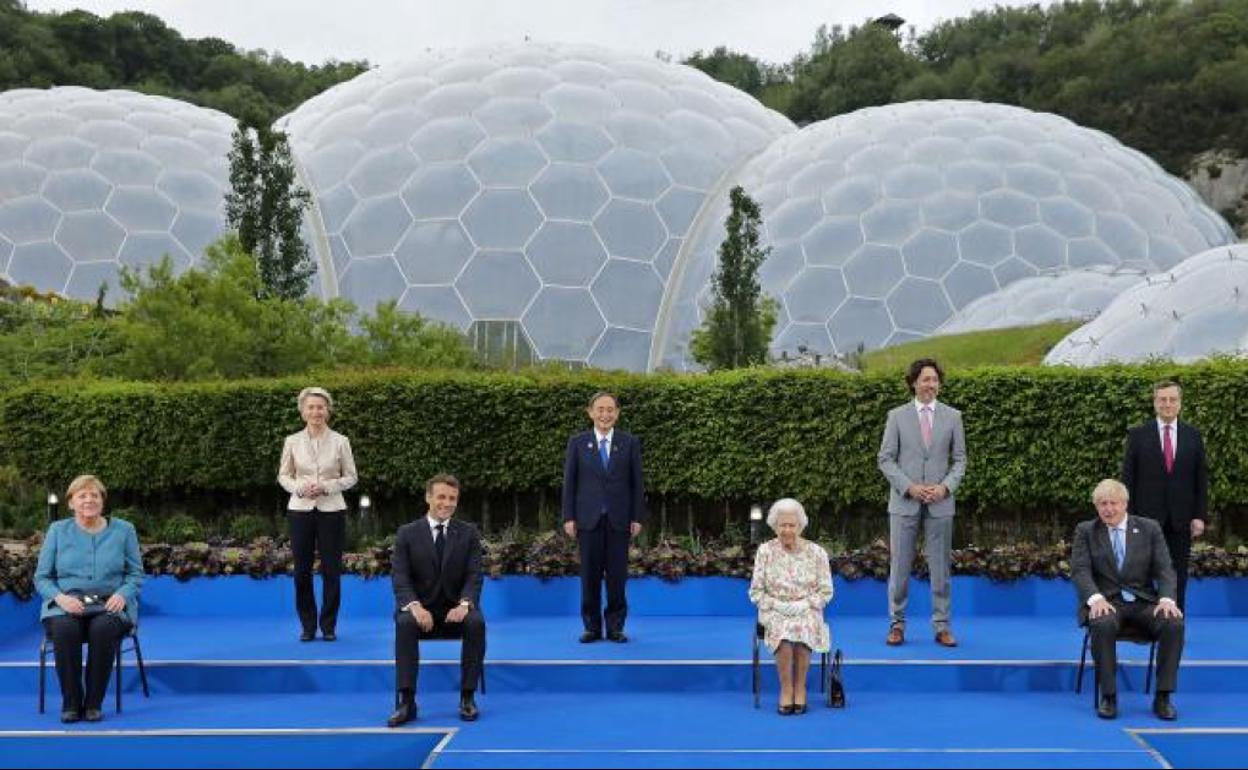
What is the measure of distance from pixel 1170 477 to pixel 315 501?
4616 mm

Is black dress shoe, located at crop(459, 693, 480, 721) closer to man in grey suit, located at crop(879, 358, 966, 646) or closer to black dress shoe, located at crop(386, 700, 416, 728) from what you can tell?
black dress shoe, located at crop(386, 700, 416, 728)

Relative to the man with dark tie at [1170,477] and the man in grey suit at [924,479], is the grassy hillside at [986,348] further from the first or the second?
the man in grey suit at [924,479]

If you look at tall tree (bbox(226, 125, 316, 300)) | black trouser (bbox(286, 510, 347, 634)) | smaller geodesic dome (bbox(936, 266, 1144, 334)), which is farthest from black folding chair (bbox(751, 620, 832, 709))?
smaller geodesic dome (bbox(936, 266, 1144, 334))

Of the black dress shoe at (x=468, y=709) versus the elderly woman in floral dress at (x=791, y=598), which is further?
the elderly woman in floral dress at (x=791, y=598)

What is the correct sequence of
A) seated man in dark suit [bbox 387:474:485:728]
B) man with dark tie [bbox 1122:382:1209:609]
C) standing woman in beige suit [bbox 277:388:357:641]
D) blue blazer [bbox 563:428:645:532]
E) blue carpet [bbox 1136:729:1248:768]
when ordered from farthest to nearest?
blue blazer [bbox 563:428:645:532] < standing woman in beige suit [bbox 277:388:357:641] < man with dark tie [bbox 1122:382:1209:609] < seated man in dark suit [bbox 387:474:485:728] < blue carpet [bbox 1136:729:1248:768]

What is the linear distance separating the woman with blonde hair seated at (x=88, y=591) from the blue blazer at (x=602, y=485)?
2.35 metres

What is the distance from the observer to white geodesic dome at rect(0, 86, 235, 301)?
70.9 ft

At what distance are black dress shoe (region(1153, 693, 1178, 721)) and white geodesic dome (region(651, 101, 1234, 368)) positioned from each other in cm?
1313

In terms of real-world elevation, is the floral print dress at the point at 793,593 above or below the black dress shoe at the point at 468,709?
above

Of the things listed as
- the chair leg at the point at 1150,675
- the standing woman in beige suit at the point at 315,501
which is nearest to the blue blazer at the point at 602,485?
the standing woman in beige suit at the point at 315,501

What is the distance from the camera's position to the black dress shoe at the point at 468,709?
20.3 feet

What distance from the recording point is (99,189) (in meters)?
22.6

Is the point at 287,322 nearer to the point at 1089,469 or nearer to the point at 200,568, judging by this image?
the point at 200,568

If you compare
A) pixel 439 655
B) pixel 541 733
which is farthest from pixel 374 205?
pixel 541 733
